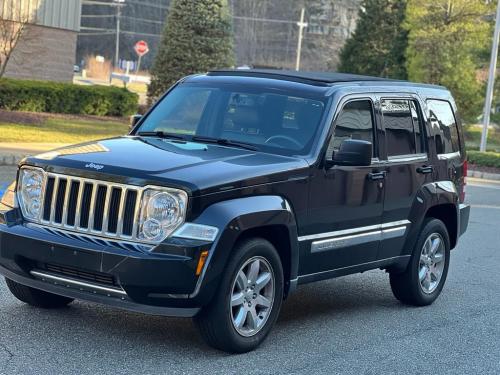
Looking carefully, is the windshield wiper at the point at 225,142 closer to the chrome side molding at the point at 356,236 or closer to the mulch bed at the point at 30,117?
the chrome side molding at the point at 356,236

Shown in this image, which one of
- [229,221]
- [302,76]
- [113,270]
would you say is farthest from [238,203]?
[302,76]

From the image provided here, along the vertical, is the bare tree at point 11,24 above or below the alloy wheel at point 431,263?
above

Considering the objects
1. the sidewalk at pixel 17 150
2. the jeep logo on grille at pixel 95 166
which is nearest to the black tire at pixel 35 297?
the jeep logo on grille at pixel 95 166

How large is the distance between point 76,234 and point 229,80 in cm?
223

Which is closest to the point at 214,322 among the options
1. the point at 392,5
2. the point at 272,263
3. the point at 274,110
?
the point at 272,263

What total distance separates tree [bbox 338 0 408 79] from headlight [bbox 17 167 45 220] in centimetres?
3584

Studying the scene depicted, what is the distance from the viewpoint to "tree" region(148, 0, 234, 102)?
29.0 m

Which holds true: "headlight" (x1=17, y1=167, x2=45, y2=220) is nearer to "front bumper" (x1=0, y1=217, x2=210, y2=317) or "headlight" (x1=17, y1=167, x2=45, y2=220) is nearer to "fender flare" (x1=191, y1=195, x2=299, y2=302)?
"front bumper" (x1=0, y1=217, x2=210, y2=317)

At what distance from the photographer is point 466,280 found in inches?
369

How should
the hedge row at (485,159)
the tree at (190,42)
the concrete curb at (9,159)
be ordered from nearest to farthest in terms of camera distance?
the concrete curb at (9,159) < the hedge row at (485,159) < the tree at (190,42)

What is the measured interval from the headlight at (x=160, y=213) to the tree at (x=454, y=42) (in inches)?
1204

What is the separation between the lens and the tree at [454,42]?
3469 centimetres

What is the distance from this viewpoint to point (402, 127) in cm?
761

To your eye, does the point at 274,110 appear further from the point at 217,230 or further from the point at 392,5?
the point at 392,5
